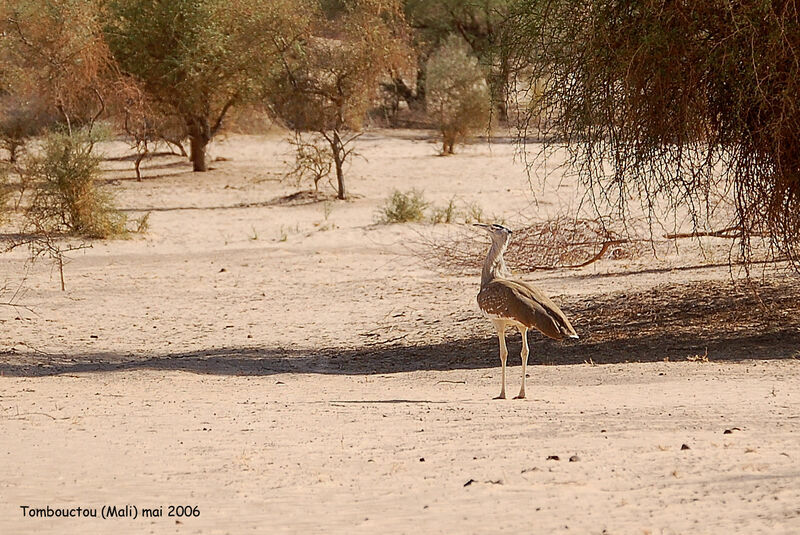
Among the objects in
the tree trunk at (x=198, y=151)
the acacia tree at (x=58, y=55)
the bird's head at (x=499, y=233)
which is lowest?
the bird's head at (x=499, y=233)

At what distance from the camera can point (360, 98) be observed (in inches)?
958

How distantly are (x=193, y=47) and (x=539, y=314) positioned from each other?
Answer: 20149 millimetres

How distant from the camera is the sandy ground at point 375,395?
16.5 ft

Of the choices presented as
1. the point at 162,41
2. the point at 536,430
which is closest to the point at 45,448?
the point at 536,430

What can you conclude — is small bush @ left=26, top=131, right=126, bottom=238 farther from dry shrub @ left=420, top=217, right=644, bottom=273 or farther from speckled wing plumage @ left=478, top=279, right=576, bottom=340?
speckled wing plumage @ left=478, top=279, right=576, bottom=340

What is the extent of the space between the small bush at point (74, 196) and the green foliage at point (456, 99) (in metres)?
14.2

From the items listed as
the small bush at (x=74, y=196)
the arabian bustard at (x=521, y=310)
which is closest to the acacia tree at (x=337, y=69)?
the small bush at (x=74, y=196)

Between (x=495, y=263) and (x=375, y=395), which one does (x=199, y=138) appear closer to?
(x=375, y=395)

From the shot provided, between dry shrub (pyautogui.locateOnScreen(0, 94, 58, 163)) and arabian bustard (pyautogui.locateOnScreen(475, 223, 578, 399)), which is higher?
dry shrub (pyautogui.locateOnScreen(0, 94, 58, 163))

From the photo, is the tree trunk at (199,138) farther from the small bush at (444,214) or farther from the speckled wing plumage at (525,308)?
the speckled wing plumage at (525,308)

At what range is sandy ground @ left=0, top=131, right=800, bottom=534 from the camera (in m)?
5.02

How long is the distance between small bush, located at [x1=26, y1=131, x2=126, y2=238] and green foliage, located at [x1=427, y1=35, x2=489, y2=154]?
1425 cm

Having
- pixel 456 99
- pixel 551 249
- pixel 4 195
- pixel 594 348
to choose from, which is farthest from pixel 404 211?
pixel 456 99

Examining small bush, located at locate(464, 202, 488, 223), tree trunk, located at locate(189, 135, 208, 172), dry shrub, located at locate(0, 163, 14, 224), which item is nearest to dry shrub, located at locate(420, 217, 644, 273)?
small bush, located at locate(464, 202, 488, 223)
